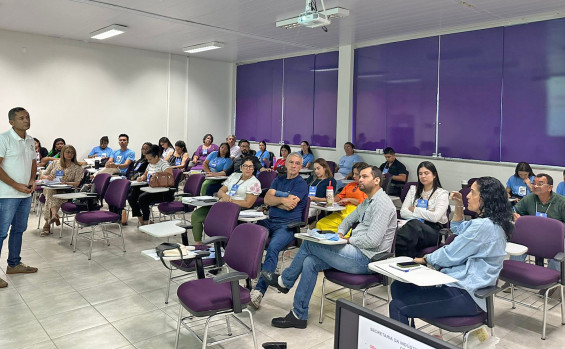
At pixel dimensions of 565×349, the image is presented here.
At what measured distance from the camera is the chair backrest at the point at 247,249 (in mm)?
3168

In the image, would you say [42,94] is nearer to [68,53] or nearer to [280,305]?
[68,53]

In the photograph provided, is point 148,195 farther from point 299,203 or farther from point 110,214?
point 299,203

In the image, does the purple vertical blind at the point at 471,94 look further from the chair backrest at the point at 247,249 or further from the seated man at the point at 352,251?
the chair backrest at the point at 247,249

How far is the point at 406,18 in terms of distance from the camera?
7.33 m

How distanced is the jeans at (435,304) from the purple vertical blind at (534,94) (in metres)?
5.07

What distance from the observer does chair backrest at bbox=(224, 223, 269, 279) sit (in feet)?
10.4

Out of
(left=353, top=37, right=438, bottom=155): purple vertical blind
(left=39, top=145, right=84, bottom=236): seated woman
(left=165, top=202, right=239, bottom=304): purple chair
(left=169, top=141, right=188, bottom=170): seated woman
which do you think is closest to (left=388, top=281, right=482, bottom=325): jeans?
(left=165, top=202, right=239, bottom=304): purple chair

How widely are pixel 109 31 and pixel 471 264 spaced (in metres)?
8.46

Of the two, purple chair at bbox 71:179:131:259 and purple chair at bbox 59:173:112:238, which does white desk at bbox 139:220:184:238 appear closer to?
purple chair at bbox 71:179:131:259

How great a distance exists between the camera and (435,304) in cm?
277

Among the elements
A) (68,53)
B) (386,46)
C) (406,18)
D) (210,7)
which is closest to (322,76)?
(386,46)

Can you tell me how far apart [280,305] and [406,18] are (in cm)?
547

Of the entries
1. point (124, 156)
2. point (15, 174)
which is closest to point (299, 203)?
point (15, 174)

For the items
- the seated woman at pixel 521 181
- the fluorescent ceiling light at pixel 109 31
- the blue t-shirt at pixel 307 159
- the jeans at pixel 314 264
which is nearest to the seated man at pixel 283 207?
the jeans at pixel 314 264
